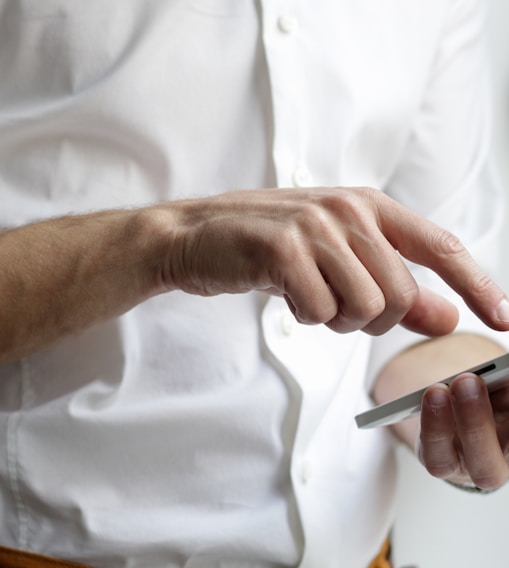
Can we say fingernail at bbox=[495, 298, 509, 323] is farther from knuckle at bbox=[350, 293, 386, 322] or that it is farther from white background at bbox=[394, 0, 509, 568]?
white background at bbox=[394, 0, 509, 568]

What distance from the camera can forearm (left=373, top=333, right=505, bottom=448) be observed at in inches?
36.9

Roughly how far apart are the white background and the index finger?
71cm

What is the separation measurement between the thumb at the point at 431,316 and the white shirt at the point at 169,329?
17 cm

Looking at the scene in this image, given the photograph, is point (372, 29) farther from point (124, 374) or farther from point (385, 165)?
point (124, 374)

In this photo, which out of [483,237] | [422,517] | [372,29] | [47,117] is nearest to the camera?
[47,117]

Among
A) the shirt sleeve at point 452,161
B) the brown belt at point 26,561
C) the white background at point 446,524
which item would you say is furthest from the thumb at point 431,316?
the white background at point 446,524

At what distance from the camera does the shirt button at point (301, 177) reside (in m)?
0.82

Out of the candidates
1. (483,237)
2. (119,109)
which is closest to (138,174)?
(119,109)

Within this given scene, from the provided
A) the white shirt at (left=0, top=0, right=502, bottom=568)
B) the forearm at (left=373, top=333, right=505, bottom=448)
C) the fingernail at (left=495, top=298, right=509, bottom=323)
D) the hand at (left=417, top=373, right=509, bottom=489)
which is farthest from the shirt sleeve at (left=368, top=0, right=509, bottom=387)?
the fingernail at (left=495, top=298, right=509, bottom=323)

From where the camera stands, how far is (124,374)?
31.2 inches

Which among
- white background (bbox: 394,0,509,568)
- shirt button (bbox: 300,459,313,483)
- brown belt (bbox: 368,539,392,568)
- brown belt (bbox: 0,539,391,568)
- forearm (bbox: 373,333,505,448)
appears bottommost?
white background (bbox: 394,0,509,568)

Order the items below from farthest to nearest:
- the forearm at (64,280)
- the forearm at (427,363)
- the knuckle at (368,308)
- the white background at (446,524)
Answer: the white background at (446,524) < the forearm at (427,363) < the forearm at (64,280) < the knuckle at (368,308)

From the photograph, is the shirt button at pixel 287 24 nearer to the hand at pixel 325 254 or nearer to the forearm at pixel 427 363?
the hand at pixel 325 254

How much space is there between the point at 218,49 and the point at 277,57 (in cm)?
6
